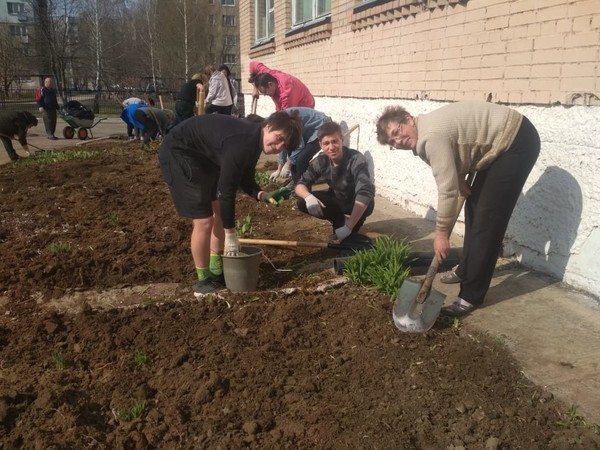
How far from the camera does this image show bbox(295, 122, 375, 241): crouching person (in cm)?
430

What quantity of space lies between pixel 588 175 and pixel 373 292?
1.69 m

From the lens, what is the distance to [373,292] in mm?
3635

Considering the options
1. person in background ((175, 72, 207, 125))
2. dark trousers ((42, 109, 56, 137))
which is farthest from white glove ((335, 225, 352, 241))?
dark trousers ((42, 109, 56, 137))

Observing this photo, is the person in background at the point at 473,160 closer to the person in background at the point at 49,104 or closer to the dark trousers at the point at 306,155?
the dark trousers at the point at 306,155

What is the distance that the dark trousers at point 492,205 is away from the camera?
316cm

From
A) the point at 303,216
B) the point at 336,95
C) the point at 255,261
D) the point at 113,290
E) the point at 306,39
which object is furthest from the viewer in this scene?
the point at 306,39

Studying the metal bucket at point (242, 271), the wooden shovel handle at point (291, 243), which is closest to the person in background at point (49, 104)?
the wooden shovel handle at point (291, 243)

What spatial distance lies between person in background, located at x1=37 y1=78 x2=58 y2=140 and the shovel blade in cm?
1372

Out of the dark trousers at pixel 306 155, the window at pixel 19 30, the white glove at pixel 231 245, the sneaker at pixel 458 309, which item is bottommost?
the sneaker at pixel 458 309

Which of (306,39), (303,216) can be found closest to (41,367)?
(303,216)

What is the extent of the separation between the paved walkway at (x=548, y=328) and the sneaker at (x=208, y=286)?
5.39ft

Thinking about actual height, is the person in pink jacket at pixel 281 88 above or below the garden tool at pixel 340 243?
above

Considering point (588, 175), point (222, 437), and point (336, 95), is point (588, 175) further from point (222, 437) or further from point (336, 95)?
point (336, 95)

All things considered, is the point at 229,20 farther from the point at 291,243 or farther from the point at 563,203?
the point at 563,203
